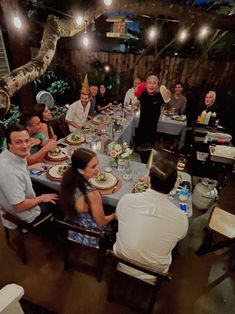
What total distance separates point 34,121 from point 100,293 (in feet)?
6.65

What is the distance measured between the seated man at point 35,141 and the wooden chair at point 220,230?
6.76 ft

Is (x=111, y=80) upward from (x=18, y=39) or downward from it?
downward

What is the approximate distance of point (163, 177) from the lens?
1479 millimetres

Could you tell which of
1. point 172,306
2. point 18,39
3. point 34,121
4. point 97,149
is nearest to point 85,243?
point 172,306

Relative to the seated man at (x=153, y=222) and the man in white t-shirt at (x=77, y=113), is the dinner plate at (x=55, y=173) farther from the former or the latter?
the man in white t-shirt at (x=77, y=113)

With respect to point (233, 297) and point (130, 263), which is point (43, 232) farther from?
point (233, 297)

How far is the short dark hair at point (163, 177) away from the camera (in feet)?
4.83

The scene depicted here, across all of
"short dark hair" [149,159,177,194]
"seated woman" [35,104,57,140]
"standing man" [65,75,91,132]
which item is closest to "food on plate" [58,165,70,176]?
"seated woman" [35,104,57,140]

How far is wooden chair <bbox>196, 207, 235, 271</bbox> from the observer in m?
2.33

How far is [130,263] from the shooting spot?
1525 mm

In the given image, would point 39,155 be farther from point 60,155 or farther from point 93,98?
point 93,98

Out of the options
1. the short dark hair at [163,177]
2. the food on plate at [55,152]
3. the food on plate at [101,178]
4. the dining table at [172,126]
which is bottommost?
the dining table at [172,126]

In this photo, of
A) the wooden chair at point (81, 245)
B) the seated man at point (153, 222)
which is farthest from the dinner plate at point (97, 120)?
the seated man at point (153, 222)

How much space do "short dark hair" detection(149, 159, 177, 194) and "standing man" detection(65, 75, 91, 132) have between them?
2.75 metres
